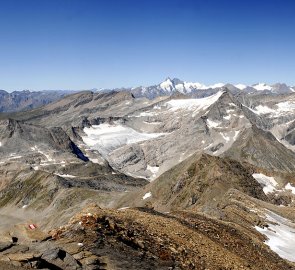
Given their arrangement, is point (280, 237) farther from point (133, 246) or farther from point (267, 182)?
point (267, 182)

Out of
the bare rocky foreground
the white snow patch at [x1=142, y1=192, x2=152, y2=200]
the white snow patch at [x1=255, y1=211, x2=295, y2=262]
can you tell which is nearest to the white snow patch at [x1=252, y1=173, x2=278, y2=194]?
the white snow patch at [x1=142, y1=192, x2=152, y2=200]

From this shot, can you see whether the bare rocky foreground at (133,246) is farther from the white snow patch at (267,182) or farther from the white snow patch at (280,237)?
the white snow patch at (267,182)

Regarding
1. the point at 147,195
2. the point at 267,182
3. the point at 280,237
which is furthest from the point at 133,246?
the point at 267,182

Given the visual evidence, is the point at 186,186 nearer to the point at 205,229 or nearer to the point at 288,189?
the point at 288,189

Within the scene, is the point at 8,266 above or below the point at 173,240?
above

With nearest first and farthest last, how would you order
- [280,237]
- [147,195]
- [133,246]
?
[133,246] → [280,237] → [147,195]

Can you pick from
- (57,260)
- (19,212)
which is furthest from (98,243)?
(19,212)

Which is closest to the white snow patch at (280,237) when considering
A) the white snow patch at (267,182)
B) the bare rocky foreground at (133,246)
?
the bare rocky foreground at (133,246)
